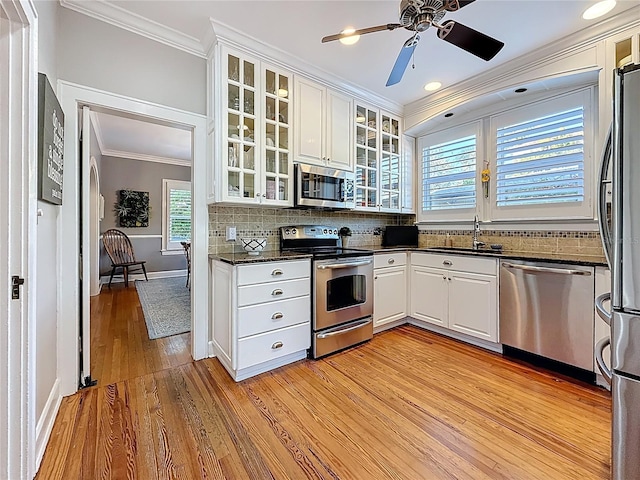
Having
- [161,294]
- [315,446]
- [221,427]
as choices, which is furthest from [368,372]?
[161,294]

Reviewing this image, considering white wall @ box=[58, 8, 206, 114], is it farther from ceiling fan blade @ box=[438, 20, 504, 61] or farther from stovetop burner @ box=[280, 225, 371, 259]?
ceiling fan blade @ box=[438, 20, 504, 61]

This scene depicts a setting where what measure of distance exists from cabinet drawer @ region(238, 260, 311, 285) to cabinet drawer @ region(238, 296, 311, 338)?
0.63 ft

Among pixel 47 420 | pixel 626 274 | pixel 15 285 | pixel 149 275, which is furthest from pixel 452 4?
pixel 149 275

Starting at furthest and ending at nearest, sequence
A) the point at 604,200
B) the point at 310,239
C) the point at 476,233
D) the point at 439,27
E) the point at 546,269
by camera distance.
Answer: the point at 476,233 < the point at 310,239 < the point at 546,269 < the point at 439,27 < the point at 604,200

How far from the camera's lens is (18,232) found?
3.96 ft

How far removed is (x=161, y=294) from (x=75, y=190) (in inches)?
126

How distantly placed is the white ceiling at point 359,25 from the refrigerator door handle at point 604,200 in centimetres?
138

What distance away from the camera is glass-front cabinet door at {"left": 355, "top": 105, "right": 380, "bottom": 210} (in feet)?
11.1

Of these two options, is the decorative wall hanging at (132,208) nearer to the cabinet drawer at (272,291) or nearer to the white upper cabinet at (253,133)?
the white upper cabinet at (253,133)

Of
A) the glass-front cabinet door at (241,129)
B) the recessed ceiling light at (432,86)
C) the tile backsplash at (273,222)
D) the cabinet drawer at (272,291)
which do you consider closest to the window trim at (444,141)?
the tile backsplash at (273,222)

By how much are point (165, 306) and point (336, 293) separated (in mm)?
2680

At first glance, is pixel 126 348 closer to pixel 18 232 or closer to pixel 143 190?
pixel 18 232

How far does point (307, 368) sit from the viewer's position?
2.41m

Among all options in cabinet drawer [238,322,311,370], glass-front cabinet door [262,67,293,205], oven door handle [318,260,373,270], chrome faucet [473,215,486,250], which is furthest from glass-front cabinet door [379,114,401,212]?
cabinet drawer [238,322,311,370]
